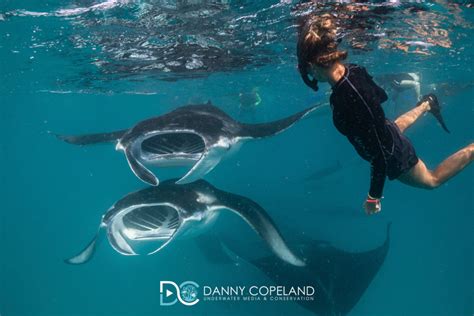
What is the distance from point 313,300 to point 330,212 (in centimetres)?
1163

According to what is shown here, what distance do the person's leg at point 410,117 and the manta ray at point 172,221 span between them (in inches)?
121

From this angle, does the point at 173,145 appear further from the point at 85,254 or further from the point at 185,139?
the point at 85,254

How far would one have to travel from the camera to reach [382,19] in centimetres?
968

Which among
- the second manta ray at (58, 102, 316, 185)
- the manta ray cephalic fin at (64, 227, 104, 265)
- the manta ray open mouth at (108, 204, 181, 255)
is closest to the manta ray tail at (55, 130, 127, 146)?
the second manta ray at (58, 102, 316, 185)

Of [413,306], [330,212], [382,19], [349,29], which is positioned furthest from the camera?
[413,306]

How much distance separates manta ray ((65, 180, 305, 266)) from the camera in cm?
607

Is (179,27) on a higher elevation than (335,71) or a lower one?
lower

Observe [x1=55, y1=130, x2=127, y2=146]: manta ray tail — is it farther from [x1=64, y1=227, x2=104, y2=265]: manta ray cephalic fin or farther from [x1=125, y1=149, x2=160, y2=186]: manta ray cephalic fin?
[x1=64, y1=227, x2=104, y2=265]: manta ray cephalic fin

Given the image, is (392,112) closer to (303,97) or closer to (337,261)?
(303,97)

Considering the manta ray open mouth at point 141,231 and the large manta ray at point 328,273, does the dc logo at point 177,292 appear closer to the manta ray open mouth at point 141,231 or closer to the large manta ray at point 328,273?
the large manta ray at point 328,273

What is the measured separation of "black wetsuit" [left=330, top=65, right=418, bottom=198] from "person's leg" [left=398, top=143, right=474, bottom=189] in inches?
47.3

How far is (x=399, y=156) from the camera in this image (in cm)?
565

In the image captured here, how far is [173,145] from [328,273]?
445 cm

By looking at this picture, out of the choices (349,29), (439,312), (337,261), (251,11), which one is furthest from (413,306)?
(251,11)
